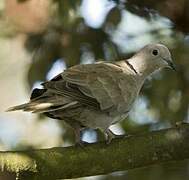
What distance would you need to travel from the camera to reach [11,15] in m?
4.30

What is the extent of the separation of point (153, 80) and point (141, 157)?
135cm

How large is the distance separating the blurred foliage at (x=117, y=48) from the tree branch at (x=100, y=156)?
856mm

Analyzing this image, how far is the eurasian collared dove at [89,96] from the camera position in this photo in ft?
10.1

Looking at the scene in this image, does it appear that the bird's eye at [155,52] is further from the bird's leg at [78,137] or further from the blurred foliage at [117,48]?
the bird's leg at [78,137]

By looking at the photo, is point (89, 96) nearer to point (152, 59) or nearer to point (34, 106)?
point (34, 106)

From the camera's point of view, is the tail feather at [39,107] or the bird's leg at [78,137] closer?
the tail feather at [39,107]

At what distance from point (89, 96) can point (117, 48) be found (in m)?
1.04

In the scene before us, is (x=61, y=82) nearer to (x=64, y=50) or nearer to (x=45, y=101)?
(x=45, y=101)

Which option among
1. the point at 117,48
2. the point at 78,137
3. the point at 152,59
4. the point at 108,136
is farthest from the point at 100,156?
the point at 117,48

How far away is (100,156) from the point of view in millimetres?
2938

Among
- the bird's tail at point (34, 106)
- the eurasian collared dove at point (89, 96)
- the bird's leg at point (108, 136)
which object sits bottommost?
the bird's leg at point (108, 136)

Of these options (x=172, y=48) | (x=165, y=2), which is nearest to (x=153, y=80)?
(x=172, y=48)

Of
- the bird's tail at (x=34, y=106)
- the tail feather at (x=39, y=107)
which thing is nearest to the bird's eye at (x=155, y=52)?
the tail feather at (x=39, y=107)

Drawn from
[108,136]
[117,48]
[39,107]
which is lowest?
[108,136]
